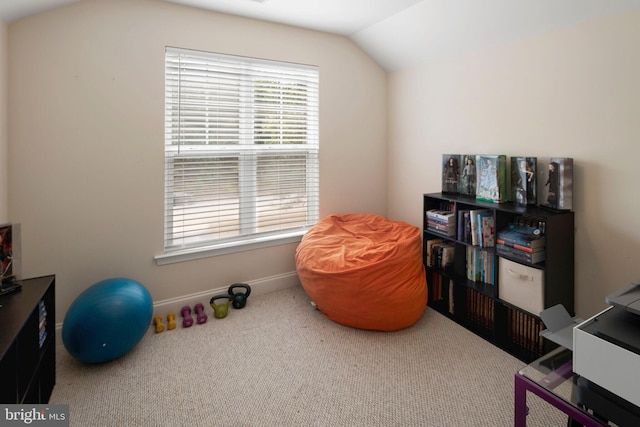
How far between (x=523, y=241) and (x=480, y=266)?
48 centimetres

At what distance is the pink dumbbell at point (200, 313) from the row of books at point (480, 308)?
1958 millimetres

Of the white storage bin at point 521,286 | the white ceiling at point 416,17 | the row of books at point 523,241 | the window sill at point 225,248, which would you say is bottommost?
the white storage bin at point 521,286

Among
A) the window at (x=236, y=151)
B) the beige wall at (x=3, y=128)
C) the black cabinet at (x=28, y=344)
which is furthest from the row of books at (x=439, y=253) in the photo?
the beige wall at (x=3, y=128)

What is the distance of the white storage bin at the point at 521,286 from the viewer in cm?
207

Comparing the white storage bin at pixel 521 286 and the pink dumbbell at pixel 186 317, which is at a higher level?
the white storage bin at pixel 521 286

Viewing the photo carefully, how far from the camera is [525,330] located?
2246 mm

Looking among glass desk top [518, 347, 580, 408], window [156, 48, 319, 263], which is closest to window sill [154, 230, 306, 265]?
window [156, 48, 319, 263]

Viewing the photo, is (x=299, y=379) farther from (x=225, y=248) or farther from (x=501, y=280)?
(x=501, y=280)

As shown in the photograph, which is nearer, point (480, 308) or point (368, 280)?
point (368, 280)

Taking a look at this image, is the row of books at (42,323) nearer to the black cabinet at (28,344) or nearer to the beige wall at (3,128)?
the black cabinet at (28,344)

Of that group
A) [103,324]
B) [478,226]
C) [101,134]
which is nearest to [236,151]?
[101,134]

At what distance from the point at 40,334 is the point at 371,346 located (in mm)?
1820

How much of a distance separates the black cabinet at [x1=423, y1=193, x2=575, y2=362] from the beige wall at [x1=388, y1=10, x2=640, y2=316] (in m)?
0.15

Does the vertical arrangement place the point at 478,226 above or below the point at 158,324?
above
